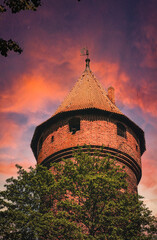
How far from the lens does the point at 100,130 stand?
47.4 feet

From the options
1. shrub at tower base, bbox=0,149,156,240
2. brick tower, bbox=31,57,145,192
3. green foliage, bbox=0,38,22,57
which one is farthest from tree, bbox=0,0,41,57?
brick tower, bbox=31,57,145,192

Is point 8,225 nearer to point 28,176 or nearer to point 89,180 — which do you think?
point 28,176

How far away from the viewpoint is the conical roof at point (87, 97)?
15.4 meters

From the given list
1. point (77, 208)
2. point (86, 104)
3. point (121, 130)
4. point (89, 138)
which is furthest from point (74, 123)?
point (77, 208)

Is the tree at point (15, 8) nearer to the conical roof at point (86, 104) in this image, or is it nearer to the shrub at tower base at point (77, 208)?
the shrub at tower base at point (77, 208)

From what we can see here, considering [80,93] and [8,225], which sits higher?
[80,93]

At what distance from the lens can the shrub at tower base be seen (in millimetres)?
9875

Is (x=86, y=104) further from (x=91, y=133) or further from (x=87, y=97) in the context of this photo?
(x=91, y=133)

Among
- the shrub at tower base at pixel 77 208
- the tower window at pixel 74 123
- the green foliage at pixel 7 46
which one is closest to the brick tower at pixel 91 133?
the tower window at pixel 74 123

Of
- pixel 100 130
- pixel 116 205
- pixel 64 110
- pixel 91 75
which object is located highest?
pixel 91 75

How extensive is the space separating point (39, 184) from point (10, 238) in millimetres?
2179

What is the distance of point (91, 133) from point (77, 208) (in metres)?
4.87

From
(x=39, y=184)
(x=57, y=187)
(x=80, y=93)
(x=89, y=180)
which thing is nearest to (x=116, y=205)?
(x=89, y=180)

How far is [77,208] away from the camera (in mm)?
10031
